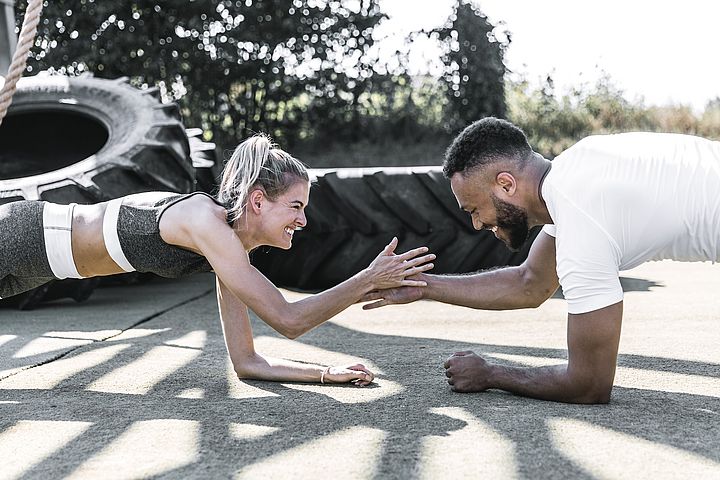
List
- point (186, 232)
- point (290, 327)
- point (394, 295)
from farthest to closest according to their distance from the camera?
point (394, 295)
point (186, 232)
point (290, 327)

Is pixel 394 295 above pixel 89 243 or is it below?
below

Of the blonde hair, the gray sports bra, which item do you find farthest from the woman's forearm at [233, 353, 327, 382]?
the blonde hair

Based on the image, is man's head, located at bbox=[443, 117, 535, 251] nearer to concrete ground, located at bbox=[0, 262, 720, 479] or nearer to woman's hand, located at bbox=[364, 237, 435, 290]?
woman's hand, located at bbox=[364, 237, 435, 290]

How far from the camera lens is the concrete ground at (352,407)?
170cm

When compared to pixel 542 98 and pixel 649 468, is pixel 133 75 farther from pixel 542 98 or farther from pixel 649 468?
pixel 649 468

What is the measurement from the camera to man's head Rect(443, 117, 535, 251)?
2379 mm

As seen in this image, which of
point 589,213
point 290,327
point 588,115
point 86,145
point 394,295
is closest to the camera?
point 589,213

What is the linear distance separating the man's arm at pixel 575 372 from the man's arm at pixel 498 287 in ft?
1.08

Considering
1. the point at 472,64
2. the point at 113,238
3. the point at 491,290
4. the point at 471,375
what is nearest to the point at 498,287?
the point at 491,290

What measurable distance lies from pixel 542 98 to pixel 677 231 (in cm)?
900

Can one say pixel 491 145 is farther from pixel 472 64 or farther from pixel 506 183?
pixel 472 64

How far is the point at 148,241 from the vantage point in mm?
2469

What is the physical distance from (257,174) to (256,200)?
78 mm

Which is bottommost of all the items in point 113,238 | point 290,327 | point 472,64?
point 290,327
